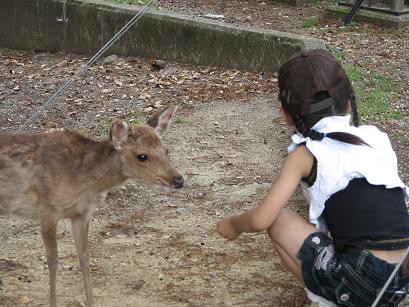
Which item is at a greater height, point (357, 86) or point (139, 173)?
point (139, 173)

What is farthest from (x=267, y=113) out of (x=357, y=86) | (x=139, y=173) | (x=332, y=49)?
(x=139, y=173)

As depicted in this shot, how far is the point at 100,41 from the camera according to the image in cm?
959

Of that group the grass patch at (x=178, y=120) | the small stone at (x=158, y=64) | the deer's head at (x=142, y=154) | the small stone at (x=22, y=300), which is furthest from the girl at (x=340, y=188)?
the small stone at (x=158, y=64)

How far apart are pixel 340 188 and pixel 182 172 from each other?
2.90 m

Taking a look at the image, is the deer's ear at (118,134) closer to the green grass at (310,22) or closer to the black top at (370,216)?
the black top at (370,216)

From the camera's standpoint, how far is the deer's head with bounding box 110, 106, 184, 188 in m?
4.24

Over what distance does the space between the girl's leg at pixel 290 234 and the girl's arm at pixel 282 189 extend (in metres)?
0.20

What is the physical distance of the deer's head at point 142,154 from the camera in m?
4.24

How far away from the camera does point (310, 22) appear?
10219 mm

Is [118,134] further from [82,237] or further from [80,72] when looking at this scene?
[80,72]

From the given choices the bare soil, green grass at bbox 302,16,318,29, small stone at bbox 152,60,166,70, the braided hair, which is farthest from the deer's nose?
green grass at bbox 302,16,318,29

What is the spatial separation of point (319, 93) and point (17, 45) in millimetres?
7677

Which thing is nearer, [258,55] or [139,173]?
[139,173]

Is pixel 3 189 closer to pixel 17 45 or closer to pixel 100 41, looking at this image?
pixel 100 41
